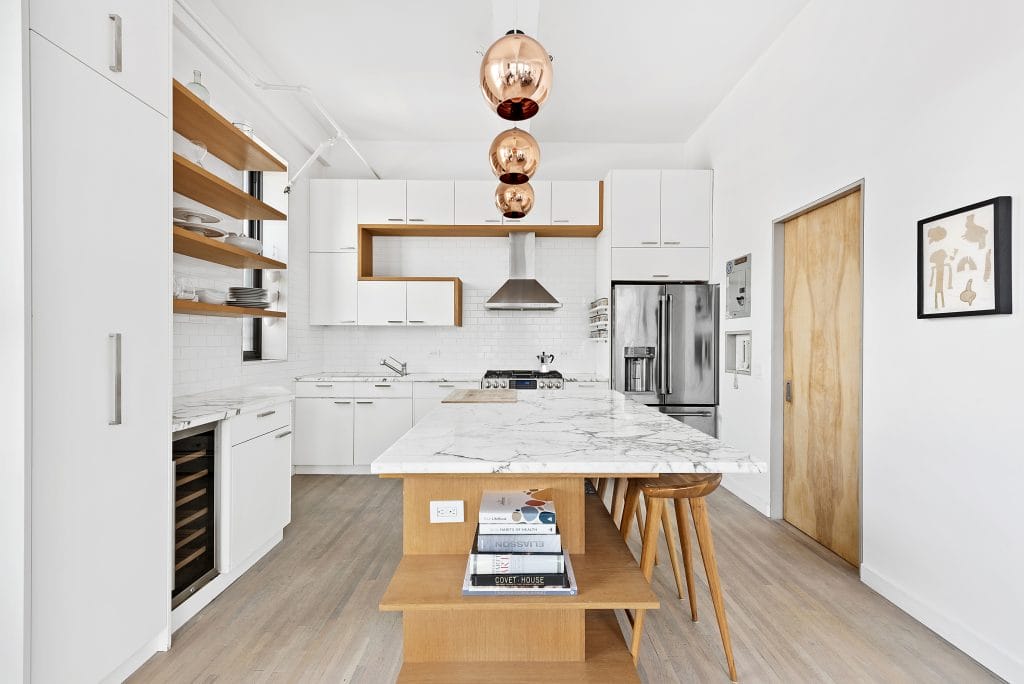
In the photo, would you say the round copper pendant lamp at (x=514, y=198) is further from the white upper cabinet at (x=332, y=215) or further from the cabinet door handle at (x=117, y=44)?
the white upper cabinet at (x=332, y=215)

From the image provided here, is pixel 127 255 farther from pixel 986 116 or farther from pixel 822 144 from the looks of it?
pixel 822 144

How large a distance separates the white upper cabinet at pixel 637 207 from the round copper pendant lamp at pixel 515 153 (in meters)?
2.46

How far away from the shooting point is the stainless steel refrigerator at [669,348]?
477 cm

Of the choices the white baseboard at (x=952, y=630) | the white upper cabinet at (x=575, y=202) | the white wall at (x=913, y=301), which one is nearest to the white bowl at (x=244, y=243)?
the white upper cabinet at (x=575, y=202)

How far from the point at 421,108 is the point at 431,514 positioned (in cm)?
415

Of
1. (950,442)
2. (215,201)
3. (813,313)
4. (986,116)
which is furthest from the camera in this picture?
(813,313)

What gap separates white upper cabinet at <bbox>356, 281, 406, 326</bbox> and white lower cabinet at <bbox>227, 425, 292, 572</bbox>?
6.70ft

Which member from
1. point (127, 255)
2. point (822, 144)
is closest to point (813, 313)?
point (822, 144)

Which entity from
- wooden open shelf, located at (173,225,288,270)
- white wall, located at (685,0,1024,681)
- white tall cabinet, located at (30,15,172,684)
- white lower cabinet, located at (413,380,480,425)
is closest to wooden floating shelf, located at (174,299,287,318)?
wooden open shelf, located at (173,225,288,270)

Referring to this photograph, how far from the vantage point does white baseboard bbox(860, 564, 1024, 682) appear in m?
1.98

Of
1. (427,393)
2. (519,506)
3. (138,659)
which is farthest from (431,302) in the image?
(519,506)

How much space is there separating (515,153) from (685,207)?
2834 millimetres

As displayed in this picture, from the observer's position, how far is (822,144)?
10.5 ft

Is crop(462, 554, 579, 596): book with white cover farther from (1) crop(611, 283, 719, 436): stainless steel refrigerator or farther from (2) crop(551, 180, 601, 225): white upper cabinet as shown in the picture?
(2) crop(551, 180, 601, 225): white upper cabinet
